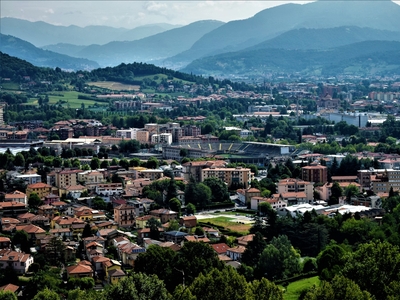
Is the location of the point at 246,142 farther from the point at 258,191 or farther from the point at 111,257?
the point at 111,257

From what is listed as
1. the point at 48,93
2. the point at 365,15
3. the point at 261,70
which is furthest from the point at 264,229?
the point at 365,15

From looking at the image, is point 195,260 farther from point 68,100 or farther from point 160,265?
point 68,100

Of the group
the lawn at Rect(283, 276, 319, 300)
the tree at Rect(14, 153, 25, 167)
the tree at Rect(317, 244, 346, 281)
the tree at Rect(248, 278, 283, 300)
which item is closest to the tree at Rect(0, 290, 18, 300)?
the tree at Rect(248, 278, 283, 300)

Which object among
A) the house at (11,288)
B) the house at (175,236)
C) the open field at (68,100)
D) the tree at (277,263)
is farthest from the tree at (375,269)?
the open field at (68,100)

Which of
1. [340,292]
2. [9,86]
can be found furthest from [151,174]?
[9,86]

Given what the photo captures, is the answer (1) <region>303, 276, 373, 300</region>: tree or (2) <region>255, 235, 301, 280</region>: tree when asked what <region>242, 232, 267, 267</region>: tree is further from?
(1) <region>303, 276, 373, 300</region>: tree

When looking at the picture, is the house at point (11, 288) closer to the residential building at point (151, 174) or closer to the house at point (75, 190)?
the house at point (75, 190)

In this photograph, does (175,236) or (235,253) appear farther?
(175,236)
